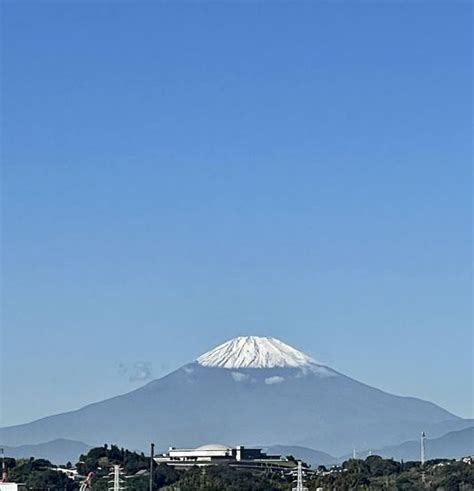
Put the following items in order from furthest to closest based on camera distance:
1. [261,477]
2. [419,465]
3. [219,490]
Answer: [419,465] < [261,477] < [219,490]

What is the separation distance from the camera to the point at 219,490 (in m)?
117

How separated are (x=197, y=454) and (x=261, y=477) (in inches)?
1172

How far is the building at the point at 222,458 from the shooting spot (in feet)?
545

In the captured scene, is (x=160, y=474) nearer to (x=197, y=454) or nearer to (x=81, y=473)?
(x=81, y=473)

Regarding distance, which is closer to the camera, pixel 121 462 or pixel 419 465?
pixel 121 462

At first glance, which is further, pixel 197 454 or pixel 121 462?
pixel 197 454

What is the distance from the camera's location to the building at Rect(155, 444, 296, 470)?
166250 millimetres

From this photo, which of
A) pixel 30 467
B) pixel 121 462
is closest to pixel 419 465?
pixel 121 462

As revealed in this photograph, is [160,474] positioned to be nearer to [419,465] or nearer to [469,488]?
[469,488]

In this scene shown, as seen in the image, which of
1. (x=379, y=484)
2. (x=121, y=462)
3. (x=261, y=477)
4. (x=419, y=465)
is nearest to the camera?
(x=379, y=484)

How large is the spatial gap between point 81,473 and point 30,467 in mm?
5558

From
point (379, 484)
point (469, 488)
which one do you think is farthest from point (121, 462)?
point (469, 488)

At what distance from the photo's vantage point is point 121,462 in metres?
154

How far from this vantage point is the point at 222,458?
17075 centimetres
